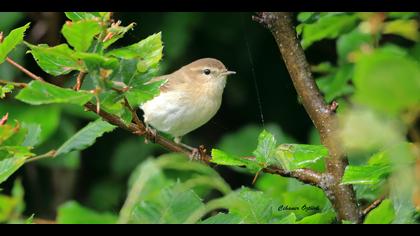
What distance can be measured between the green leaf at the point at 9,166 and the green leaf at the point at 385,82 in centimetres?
95

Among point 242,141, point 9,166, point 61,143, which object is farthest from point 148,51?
point 242,141

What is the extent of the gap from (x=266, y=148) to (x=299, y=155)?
0.29ft

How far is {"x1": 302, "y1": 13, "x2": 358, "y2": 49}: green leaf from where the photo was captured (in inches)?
89.6

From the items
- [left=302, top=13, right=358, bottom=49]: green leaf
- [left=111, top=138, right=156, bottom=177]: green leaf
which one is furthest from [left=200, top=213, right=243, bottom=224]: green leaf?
[left=111, top=138, right=156, bottom=177]: green leaf

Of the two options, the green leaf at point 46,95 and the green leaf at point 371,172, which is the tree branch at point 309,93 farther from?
the green leaf at point 46,95

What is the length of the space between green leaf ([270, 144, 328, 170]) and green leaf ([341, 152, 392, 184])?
0.09m

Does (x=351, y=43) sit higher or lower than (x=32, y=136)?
higher

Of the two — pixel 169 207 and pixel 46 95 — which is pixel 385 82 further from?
pixel 46 95

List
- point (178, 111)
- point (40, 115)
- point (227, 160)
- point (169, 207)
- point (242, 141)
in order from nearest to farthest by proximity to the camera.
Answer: point (169, 207), point (227, 160), point (178, 111), point (40, 115), point (242, 141)

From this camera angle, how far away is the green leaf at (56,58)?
1.17 m

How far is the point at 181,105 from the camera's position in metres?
3.12

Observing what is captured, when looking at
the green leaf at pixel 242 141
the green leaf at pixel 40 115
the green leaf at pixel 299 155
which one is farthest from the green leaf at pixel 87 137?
the green leaf at pixel 242 141

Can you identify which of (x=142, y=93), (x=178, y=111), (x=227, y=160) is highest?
(x=178, y=111)

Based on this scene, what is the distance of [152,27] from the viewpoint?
12.3 feet
